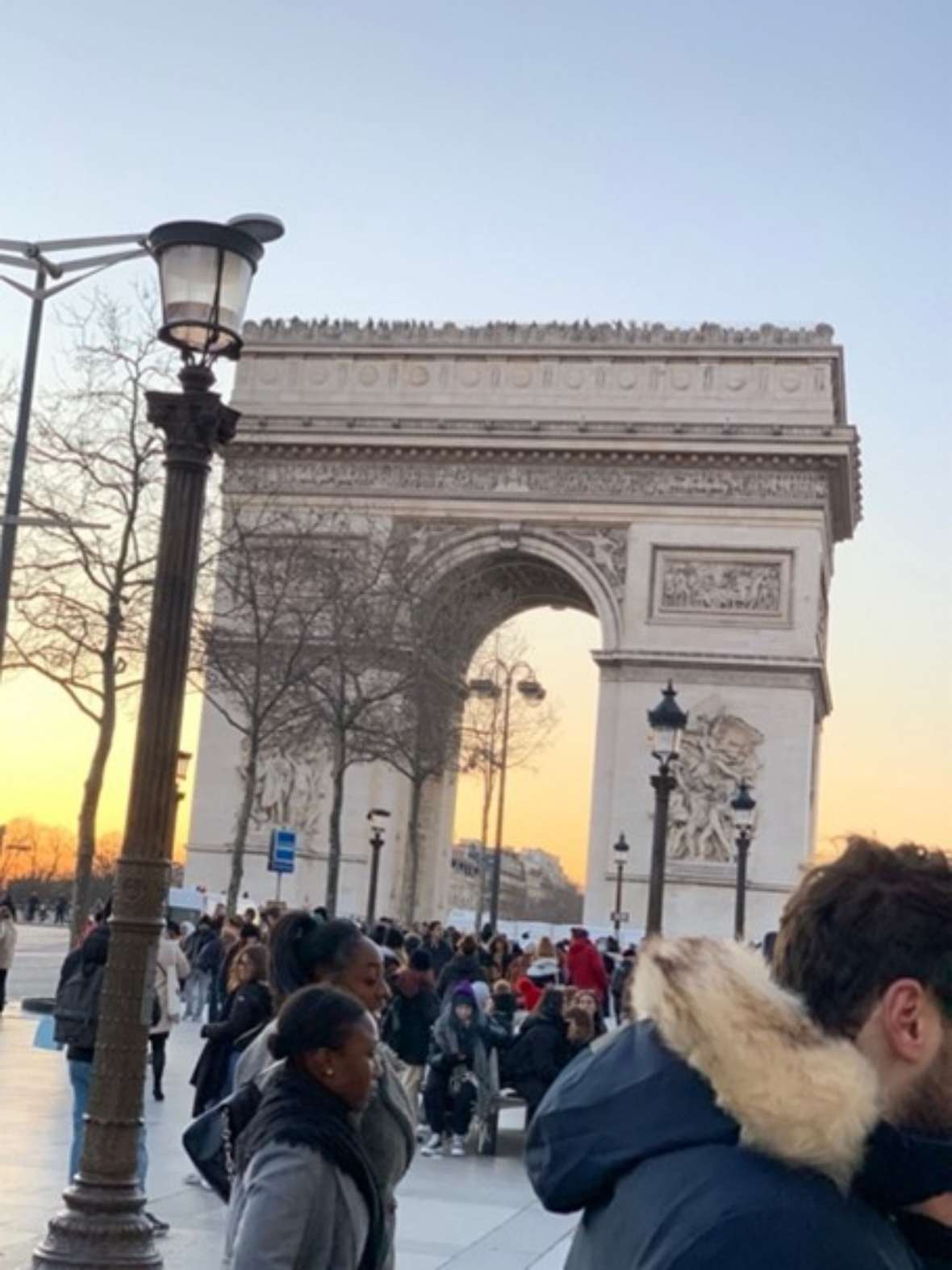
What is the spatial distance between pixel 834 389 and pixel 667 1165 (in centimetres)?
4475

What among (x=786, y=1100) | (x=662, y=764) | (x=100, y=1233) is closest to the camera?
(x=786, y=1100)

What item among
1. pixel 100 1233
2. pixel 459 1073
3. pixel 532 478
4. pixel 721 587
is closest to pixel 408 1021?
pixel 459 1073

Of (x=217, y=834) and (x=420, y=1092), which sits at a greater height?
(x=217, y=834)

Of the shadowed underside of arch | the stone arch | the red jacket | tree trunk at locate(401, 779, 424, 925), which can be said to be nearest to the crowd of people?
the red jacket

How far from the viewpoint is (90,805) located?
25.2m

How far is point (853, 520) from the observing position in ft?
172

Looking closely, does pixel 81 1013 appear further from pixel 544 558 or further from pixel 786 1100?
pixel 544 558

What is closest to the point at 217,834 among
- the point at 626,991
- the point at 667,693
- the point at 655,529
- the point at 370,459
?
the point at 370,459

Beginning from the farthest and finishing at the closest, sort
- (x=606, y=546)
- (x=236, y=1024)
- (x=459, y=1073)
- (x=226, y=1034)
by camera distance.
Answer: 1. (x=606, y=546)
2. (x=459, y=1073)
3. (x=226, y=1034)
4. (x=236, y=1024)

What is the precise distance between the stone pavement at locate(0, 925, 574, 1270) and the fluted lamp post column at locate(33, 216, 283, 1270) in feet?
4.04

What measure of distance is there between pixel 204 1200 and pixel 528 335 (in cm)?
3753

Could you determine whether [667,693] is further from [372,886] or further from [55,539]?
[372,886]

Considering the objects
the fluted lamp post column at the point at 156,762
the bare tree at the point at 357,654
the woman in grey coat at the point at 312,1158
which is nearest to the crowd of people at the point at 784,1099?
the woman in grey coat at the point at 312,1158

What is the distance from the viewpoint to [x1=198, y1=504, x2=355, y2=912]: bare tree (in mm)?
32125
